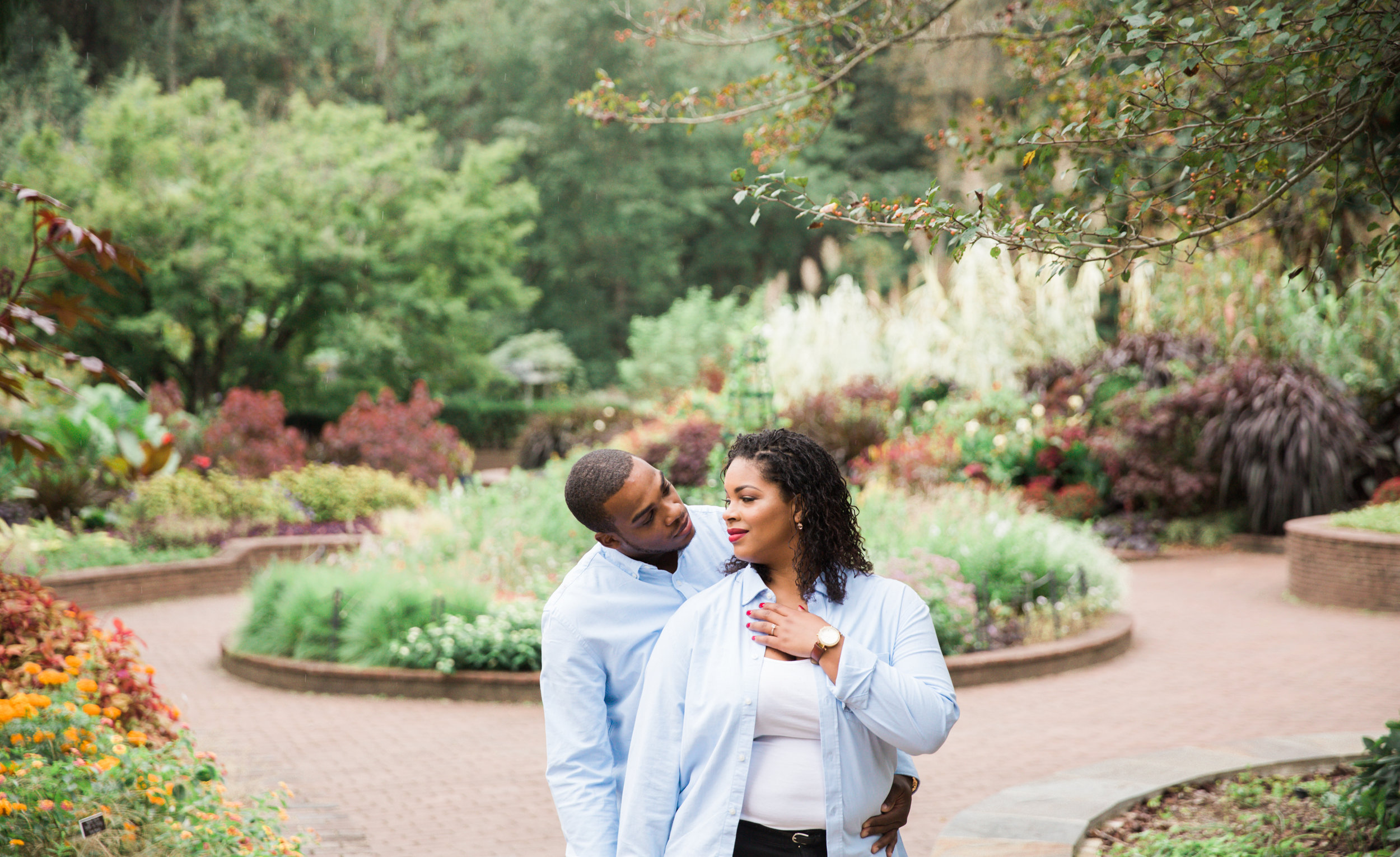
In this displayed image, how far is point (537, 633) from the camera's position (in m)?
6.85

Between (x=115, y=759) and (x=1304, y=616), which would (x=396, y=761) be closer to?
(x=115, y=759)

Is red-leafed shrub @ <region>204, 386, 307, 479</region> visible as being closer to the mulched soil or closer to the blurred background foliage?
the blurred background foliage

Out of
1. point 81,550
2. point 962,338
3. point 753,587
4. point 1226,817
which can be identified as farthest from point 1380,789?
point 962,338

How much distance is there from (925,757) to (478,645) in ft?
9.02

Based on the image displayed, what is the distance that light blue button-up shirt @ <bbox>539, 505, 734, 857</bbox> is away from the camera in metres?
2.14

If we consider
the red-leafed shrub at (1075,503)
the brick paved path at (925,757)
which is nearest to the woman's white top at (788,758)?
the brick paved path at (925,757)

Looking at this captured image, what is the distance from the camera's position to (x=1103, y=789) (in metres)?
4.37

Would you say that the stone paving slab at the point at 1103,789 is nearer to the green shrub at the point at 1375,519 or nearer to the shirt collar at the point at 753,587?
the shirt collar at the point at 753,587

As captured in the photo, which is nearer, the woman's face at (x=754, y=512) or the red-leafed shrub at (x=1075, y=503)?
the woman's face at (x=754, y=512)

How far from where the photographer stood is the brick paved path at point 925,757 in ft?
15.8

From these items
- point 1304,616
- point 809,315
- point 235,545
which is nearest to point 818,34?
point 1304,616

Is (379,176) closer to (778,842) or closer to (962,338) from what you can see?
(962,338)

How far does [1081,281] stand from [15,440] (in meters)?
15.2

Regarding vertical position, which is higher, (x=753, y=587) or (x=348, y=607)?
(x=753, y=587)
